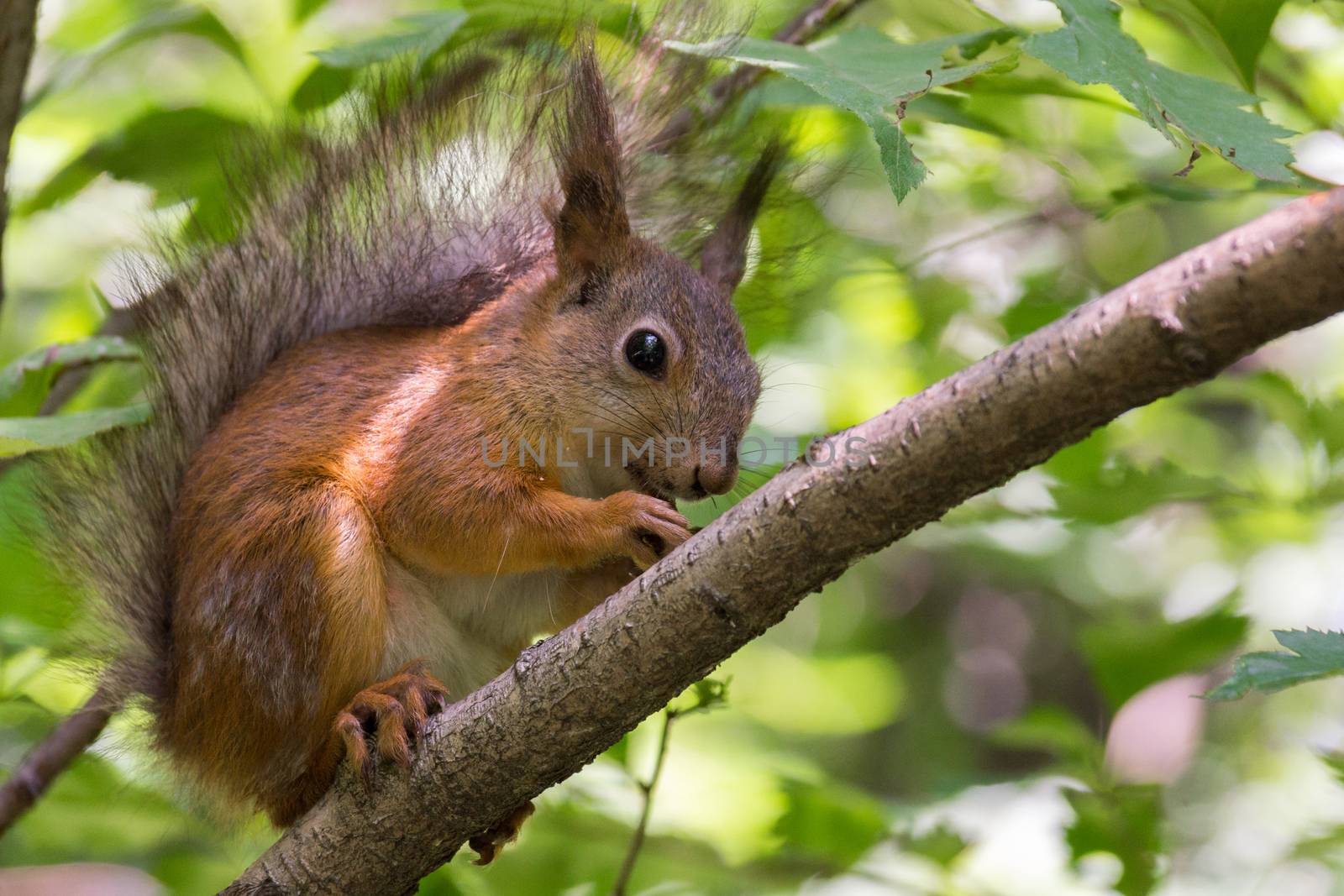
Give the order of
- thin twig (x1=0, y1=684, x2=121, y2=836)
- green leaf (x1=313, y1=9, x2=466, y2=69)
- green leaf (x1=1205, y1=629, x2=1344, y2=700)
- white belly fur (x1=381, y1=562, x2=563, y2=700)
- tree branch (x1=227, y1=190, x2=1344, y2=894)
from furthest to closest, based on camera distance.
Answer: thin twig (x1=0, y1=684, x2=121, y2=836)
white belly fur (x1=381, y1=562, x2=563, y2=700)
green leaf (x1=313, y1=9, x2=466, y2=69)
green leaf (x1=1205, y1=629, x2=1344, y2=700)
tree branch (x1=227, y1=190, x2=1344, y2=894)

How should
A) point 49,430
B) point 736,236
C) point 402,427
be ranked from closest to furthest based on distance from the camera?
1. point 49,430
2. point 402,427
3. point 736,236

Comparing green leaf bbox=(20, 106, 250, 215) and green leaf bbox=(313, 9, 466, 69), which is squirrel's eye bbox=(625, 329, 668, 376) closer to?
green leaf bbox=(313, 9, 466, 69)

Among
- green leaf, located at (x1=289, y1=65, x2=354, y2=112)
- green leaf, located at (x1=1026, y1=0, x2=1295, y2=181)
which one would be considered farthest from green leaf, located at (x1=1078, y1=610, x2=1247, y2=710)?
green leaf, located at (x1=289, y1=65, x2=354, y2=112)

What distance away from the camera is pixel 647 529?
1.53 metres

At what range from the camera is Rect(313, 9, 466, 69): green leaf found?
5.07ft

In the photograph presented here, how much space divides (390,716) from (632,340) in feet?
2.10

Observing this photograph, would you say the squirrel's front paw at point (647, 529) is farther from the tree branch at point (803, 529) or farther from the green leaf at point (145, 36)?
the green leaf at point (145, 36)

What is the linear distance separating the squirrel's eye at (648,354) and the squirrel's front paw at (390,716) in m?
0.52

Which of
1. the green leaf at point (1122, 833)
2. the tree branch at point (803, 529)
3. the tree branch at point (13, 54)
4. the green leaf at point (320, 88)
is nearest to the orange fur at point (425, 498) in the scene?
the tree branch at point (803, 529)

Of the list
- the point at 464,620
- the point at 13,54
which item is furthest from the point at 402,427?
the point at 13,54

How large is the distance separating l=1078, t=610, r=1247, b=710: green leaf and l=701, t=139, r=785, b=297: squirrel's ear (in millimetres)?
850

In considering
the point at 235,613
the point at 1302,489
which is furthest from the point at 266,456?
the point at 1302,489

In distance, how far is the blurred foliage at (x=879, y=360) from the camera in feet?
4.95

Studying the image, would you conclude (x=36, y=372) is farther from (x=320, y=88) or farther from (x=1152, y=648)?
(x=1152, y=648)
